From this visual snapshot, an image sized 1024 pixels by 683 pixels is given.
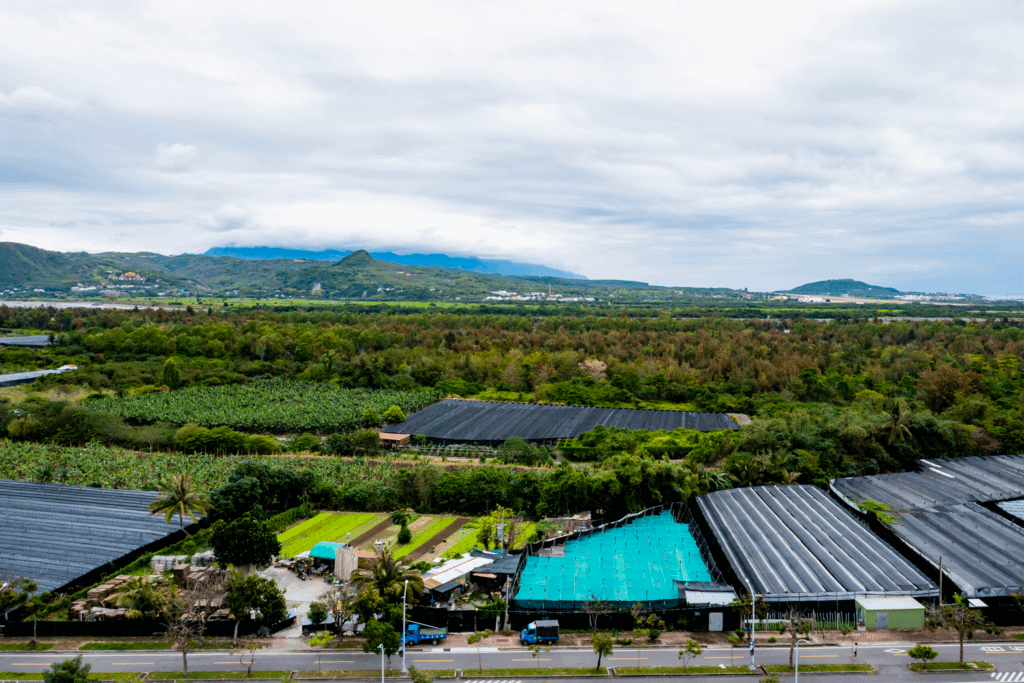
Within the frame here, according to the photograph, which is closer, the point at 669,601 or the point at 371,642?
the point at 371,642

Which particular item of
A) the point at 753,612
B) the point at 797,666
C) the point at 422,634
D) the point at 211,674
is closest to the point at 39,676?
the point at 211,674

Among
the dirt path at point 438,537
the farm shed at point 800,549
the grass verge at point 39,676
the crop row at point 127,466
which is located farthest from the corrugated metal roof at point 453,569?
the crop row at point 127,466

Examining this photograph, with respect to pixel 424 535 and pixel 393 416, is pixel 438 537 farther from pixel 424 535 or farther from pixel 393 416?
pixel 393 416

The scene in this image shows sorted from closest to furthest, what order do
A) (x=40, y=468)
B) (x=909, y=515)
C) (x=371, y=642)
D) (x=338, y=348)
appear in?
(x=371, y=642)
(x=909, y=515)
(x=40, y=468)
(x=338, y=348)

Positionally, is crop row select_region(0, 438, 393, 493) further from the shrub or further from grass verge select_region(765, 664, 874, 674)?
grass verge select_region(765, 664, 874, 674)

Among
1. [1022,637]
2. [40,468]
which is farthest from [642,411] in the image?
[40,468]

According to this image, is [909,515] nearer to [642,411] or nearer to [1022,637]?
[1022,637]

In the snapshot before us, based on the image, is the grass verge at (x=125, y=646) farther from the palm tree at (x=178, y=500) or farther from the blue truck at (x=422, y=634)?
the palm tree at (x=178, y=500)
